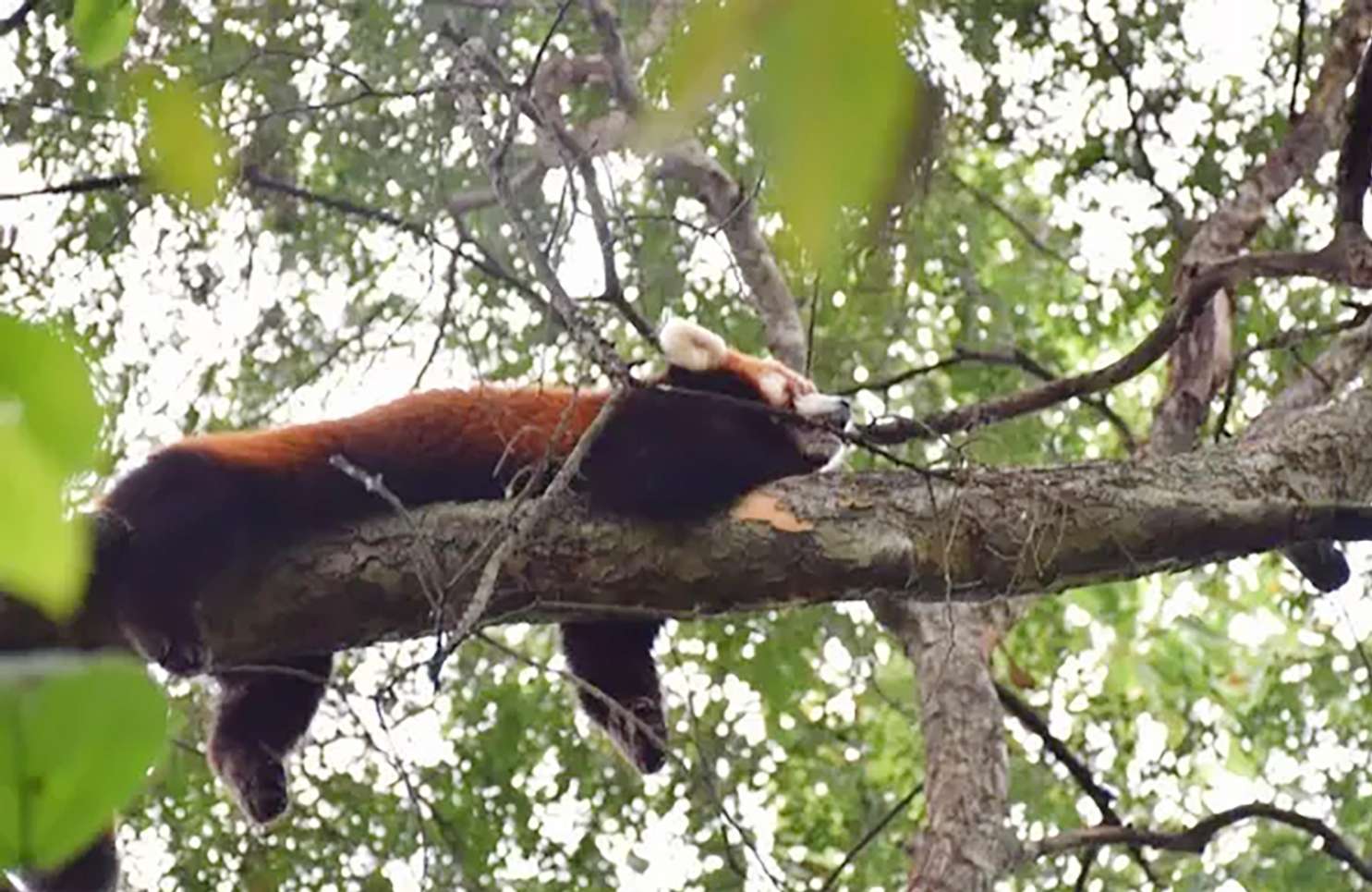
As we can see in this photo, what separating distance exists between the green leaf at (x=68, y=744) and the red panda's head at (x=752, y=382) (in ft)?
9.67

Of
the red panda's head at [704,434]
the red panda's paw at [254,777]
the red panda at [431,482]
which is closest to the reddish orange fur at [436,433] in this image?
the red panda at [431,482]

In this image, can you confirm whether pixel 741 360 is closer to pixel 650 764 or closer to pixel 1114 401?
pixel 650 764

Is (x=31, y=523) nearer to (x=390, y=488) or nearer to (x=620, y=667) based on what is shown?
(x=390, y=488)

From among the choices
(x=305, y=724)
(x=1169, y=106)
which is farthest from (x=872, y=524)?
(x=1169, y=106)

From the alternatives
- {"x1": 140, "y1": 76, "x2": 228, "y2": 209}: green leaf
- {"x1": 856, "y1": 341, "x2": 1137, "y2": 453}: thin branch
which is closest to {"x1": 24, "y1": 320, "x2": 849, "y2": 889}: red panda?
{"x1": 856, "y1": 341, "x2": 1137, "y2": 453}: thin branch

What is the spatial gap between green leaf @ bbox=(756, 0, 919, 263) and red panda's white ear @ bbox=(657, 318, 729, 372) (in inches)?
127

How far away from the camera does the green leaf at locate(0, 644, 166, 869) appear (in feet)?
1.24

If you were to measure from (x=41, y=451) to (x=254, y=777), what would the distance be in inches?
126

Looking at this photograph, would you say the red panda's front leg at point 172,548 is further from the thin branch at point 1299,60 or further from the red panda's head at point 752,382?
the thin branch at point 1299,60

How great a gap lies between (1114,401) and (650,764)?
3062 mm

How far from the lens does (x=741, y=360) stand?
3.79 meters

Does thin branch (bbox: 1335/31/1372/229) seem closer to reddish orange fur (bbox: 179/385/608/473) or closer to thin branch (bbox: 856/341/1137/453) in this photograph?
thin branch (bbox: 856/341/1137/453)

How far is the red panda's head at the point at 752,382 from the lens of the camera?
3.49 m

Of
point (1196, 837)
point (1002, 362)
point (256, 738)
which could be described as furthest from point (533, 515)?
point (1002, 362)
